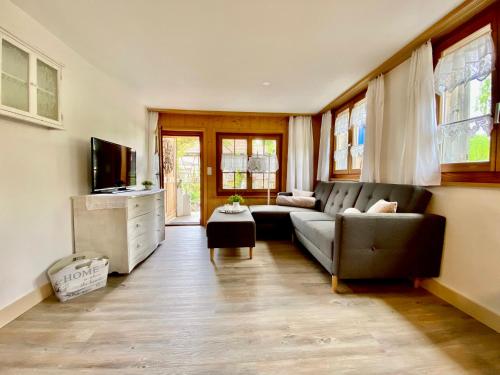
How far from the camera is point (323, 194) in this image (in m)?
3.98

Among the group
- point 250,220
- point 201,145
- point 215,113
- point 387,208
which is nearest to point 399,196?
point 387,208

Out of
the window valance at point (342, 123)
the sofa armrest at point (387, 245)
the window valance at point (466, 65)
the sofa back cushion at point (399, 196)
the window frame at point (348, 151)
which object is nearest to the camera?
the window valance at point (466, 65)

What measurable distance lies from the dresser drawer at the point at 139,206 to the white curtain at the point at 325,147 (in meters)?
3.15

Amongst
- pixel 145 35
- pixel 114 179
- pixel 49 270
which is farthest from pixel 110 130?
pixel 49 270

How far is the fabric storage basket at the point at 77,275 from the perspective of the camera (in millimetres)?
1862

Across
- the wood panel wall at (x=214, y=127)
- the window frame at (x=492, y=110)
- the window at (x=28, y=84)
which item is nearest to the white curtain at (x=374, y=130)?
the window frame at (x=492, y=110)

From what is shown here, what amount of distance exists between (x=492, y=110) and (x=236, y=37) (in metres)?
2.09

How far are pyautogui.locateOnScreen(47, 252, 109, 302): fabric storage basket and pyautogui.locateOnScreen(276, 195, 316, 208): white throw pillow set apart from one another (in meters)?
2.88

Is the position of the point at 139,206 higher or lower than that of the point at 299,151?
lower

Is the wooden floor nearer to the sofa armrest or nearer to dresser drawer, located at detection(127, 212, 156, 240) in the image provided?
the sofa armrest

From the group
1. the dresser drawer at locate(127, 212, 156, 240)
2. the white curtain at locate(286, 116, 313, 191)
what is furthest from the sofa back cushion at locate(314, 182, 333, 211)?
the dresser drawer at locate(127, 212, 156, 240)

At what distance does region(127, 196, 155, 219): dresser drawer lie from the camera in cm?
241

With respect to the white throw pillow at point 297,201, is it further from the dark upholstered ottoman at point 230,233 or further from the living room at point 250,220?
the dark upholstered ottoman at point 230,233

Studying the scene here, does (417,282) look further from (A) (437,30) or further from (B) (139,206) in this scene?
(B) (139,206)
